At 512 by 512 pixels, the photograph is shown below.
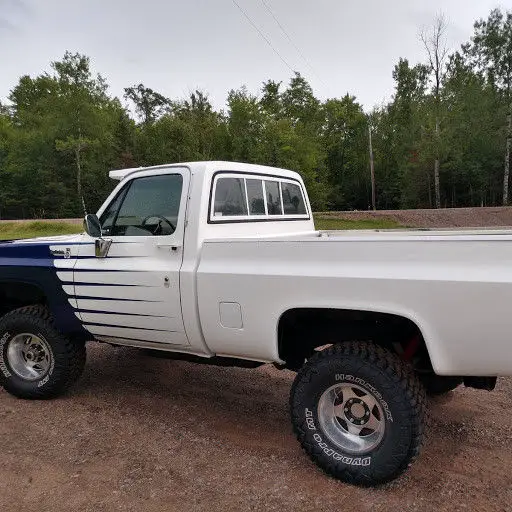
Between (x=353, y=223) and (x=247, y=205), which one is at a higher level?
(x=247, y=205)

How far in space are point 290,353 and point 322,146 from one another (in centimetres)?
4233

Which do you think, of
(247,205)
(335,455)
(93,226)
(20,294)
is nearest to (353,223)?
(247,205)

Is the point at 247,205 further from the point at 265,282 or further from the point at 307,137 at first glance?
the point at 307,137

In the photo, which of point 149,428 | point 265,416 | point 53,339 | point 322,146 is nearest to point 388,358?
point 265,416

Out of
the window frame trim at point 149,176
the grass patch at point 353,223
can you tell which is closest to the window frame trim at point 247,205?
the window frame trim at point 149,176

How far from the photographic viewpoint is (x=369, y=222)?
24797mm

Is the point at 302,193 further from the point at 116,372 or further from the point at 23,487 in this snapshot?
the point at 23,487

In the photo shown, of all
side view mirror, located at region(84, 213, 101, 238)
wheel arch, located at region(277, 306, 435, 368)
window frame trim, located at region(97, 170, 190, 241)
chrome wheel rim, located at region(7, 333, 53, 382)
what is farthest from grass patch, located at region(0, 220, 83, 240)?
wheel arch, located at region(277, 306, 435, 368)

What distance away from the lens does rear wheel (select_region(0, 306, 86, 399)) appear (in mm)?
4121

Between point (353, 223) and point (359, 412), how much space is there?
875 inches

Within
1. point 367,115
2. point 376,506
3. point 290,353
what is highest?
point 367,115

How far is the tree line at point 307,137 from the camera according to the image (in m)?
32.8

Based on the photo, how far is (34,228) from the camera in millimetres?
29828

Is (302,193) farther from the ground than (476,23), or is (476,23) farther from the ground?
(476,23)
